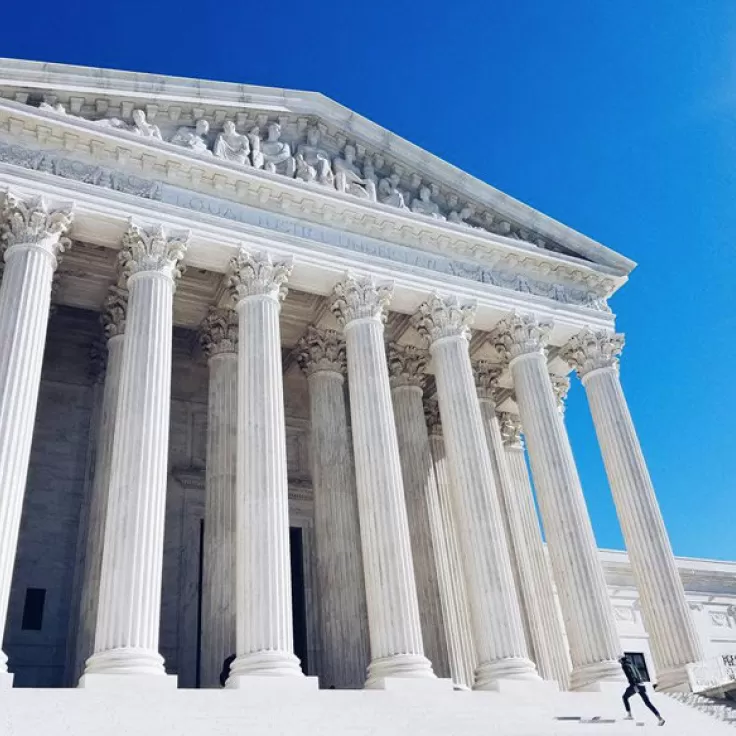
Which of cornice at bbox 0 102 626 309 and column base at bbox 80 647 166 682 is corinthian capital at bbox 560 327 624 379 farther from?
column base at bbox 80 647 166 682

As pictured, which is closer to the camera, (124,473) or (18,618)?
(124,473)

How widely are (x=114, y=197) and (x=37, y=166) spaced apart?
7.03 feet

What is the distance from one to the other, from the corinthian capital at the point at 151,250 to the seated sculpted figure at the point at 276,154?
4.71 meters

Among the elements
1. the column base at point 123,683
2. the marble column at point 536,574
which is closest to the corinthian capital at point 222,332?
the marble column at point 536,574

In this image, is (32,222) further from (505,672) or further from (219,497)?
(505,672)

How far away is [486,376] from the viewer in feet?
102

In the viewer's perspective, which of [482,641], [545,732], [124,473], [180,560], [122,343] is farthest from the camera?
[180,560]

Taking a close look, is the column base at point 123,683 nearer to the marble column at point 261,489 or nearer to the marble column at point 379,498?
the marble column at point 261,489

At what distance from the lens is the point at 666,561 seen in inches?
985

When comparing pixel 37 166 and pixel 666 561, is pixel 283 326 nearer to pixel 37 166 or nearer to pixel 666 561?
pixel 37 166

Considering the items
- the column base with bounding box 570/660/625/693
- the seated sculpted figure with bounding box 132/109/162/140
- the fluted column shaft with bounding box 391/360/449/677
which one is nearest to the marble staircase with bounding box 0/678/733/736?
the column base with bounding box 570/660/625/693

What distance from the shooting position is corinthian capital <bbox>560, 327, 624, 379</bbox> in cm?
2869

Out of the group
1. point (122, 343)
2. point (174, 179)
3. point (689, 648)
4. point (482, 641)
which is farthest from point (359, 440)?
point (689, 648)

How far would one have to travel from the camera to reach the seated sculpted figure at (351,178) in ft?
88.1
